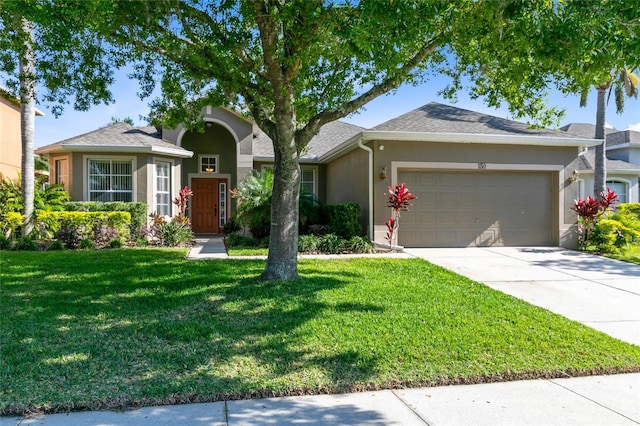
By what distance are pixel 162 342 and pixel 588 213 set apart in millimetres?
11750

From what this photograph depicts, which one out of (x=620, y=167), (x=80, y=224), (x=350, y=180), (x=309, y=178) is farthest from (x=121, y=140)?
(x=620, y=167)

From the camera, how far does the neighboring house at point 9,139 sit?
1598 cm

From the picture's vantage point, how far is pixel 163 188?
1466cm

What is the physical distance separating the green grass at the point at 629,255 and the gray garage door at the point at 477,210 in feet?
5.82

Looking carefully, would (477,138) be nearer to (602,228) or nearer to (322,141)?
(602,228)

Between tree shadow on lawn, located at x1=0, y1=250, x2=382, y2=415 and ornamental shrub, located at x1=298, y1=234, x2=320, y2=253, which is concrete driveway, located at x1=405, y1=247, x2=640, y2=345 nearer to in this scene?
ornamental shrub, located at x1=298, y1=234, x2=320, y2=253

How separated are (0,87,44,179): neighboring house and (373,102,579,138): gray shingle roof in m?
14.4

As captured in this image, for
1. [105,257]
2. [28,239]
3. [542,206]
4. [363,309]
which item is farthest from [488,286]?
[28,239]

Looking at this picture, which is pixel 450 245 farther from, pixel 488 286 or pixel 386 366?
pixel 386 366

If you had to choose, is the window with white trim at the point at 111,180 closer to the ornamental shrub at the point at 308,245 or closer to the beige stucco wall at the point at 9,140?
the beige stucco wall at the point at 9,140

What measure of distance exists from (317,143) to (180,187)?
5826mm

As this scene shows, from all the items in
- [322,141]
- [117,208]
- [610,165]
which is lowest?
[117,208]

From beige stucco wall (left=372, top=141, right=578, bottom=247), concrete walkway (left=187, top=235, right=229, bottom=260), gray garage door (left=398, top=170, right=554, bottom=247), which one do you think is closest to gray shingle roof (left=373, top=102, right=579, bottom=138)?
beige stucco wall (left=372, top=141, right=578, bottom=247)

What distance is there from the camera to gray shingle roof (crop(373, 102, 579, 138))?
39.1 feet
